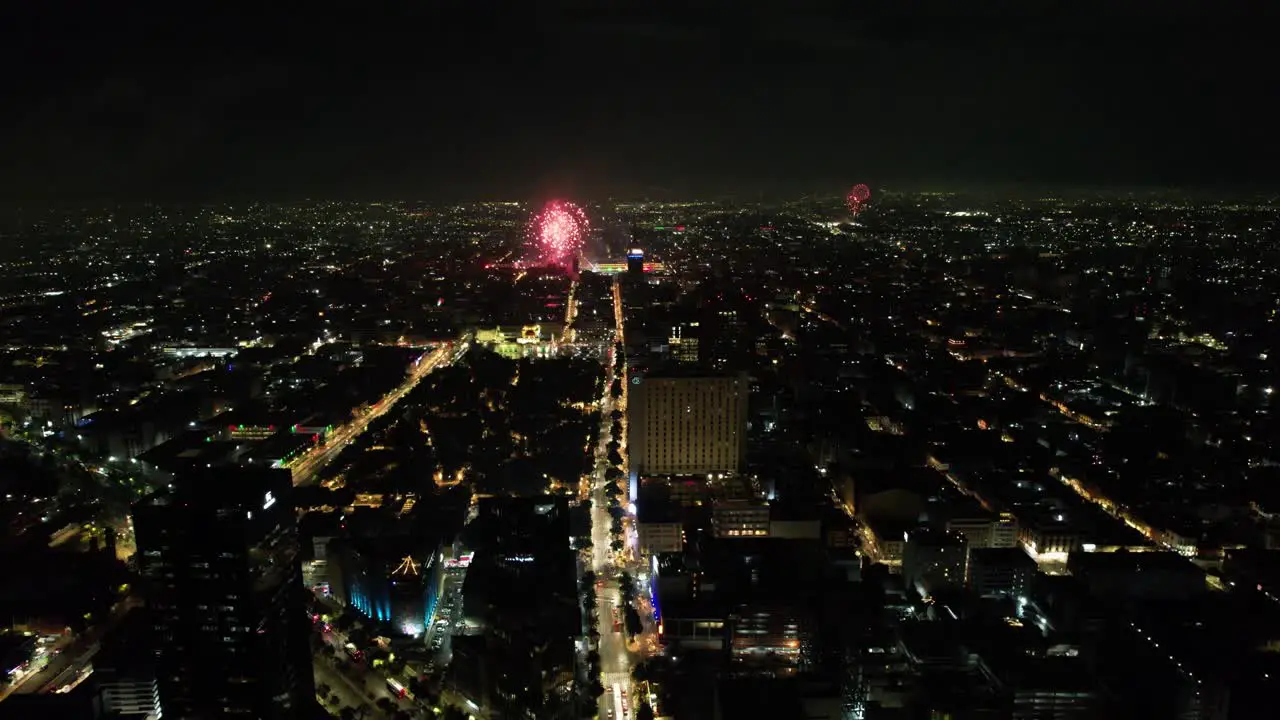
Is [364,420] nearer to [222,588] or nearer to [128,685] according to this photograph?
[128,685]

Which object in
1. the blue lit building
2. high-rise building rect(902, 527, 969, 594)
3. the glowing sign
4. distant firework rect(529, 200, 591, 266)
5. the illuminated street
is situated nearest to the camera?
the blue lit building

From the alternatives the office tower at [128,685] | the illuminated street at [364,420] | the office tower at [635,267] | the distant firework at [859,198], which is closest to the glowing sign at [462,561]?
the office tower at [128,685]

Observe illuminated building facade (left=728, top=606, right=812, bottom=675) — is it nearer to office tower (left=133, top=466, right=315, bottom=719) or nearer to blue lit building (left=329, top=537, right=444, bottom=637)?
blue lit building (left=329, top=537, right=444, bottom=637)

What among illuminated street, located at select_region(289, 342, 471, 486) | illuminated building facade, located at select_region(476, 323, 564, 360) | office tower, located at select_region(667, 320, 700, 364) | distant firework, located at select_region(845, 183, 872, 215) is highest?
distant firework, located at select_region(845, 183, 872, 215)

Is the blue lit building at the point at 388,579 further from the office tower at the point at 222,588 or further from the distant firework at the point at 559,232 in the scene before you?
the distant firework at the point at 559,232

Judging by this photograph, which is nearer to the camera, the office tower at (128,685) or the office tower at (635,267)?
the office tower at (128,685)

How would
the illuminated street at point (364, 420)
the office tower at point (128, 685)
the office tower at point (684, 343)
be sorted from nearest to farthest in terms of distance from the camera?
the office tower at point (128, 685)
the illuminated street at point (364, 420)
the office tower at point (684, 343)

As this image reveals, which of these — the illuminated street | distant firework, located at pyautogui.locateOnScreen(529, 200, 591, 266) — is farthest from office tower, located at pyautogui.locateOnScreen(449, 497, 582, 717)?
distant firework, located at pyautogui.locateOnScreen(529, 200, 591, 266)

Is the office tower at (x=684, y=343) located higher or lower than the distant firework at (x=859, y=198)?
lower
